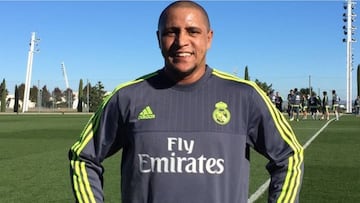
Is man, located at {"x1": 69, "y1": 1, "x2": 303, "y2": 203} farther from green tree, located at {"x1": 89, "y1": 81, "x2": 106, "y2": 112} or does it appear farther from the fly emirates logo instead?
green tree, located at {"x1": 89, "y1": 81, "x2": 106, "y2": 112}

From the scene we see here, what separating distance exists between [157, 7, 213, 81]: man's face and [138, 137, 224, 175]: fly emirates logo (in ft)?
0.99

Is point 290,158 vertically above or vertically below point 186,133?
below

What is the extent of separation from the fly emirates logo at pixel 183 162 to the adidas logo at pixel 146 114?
0.43 feet

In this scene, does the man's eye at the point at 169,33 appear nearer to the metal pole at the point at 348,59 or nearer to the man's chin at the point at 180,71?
the man's chin at the point at 180,71

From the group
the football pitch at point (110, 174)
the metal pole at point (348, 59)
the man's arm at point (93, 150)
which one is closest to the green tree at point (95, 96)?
the metal pole at point (348, 59)

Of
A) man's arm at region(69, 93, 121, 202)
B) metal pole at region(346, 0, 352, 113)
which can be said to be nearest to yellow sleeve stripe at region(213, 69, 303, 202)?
man's arm at region(69, 93, 121, 202)

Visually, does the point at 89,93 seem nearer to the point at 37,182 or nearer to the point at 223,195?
the point at 37,182

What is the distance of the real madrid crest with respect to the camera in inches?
93.0

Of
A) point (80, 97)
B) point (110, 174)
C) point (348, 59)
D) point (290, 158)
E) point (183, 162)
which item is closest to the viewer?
point (183, 162)

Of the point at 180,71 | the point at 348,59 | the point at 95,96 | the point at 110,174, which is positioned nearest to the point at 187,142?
the point at 180,71

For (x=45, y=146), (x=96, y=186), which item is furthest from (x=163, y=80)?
(x=45, y=146)

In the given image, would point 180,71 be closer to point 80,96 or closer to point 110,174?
point 110,174

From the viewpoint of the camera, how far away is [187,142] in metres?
2.32

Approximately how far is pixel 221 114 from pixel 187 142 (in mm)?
193
